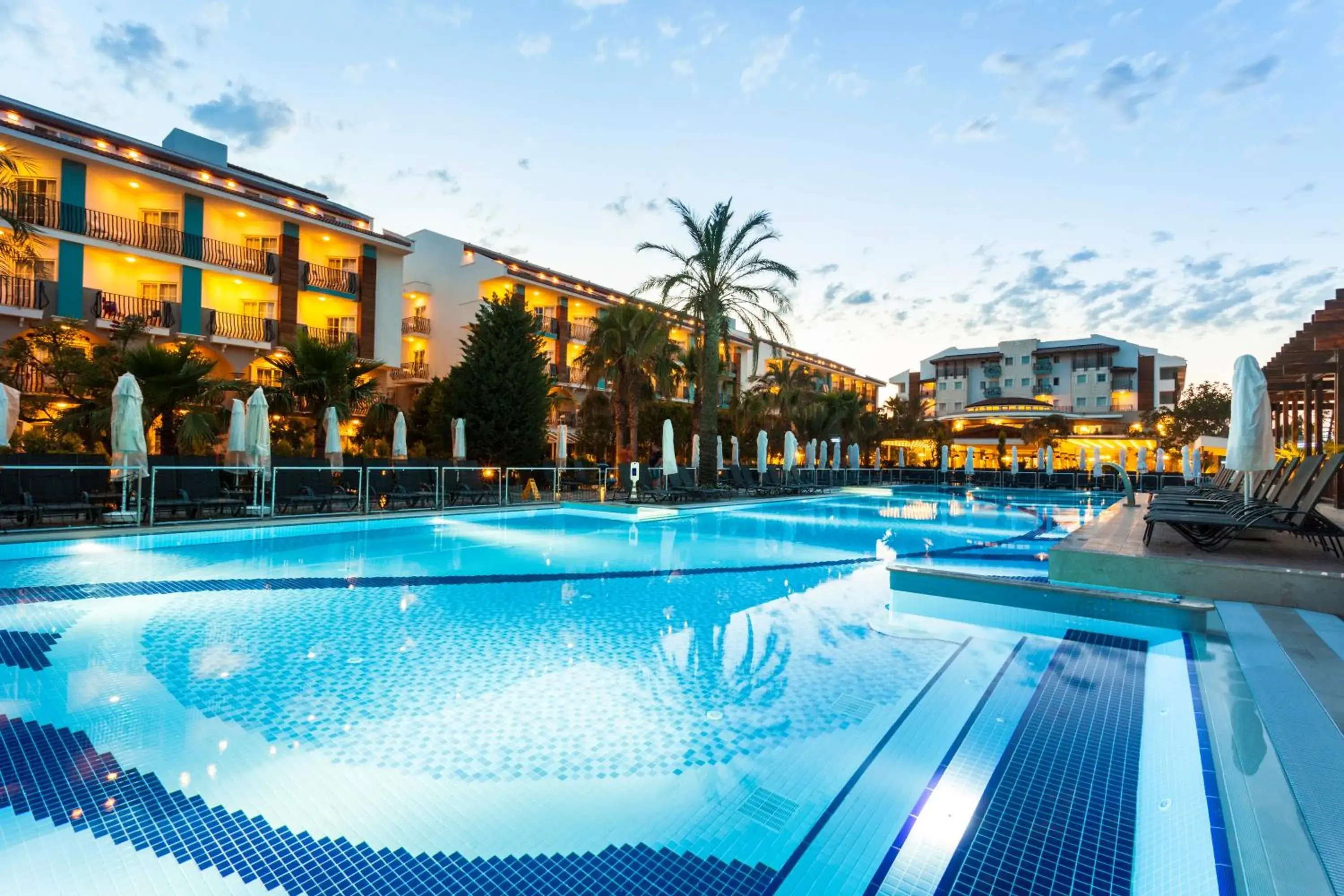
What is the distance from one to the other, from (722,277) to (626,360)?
256 inches

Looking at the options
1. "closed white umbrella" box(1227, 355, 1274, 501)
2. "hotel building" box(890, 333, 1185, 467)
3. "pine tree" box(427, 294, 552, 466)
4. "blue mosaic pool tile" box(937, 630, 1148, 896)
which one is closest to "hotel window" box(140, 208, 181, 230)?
"pine tree" box(427, 294, 552, 466)

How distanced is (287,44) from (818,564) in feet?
66.9

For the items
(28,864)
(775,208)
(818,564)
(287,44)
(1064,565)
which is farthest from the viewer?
(775,208)

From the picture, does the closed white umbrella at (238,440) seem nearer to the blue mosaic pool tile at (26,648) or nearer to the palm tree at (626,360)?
the blue mosaic pool tile at (26,648)

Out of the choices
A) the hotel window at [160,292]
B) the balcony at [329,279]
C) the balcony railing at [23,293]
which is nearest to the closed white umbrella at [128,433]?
the balcony railing at [23,293]

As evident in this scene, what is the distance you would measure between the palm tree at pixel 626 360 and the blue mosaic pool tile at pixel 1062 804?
1984 centimetres

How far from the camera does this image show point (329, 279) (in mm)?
26391

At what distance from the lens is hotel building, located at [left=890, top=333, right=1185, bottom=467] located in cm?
5500

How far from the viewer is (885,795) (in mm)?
3117

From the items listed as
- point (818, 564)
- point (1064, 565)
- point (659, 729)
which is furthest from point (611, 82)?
point (659, 729)

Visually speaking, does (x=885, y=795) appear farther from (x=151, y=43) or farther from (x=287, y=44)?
(x=151, y=43)

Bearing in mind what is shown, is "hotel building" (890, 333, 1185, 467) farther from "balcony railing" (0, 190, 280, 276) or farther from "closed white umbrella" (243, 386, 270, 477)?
"closed white umbrella" (243, 386, 270, 477)

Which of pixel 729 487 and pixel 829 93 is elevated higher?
pixel 829 93

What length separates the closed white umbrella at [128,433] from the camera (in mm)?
11047
